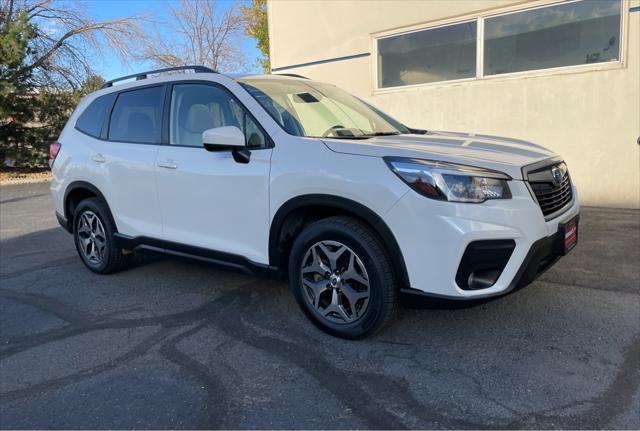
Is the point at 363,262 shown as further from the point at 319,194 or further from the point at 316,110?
the point at 316,110

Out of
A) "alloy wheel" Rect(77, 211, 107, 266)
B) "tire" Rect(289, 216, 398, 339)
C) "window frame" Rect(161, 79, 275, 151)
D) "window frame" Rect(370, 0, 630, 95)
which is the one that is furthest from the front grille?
"window frame" Rect(370, 0, 630, 95)

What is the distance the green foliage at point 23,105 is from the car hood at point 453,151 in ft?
49.6

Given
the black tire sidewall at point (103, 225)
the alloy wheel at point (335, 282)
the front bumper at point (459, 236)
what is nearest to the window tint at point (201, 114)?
the alloy wheel at point (335, 282)

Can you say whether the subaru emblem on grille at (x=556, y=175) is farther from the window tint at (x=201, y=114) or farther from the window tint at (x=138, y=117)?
the window tint at (x=138, y=117)

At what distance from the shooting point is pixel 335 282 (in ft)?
10.6

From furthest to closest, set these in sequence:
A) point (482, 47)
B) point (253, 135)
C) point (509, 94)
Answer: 1. point (482, 47)
2. point (509, 94)
3. point (253, 135)

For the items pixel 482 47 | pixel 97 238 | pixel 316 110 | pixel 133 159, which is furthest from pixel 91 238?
pixel 482 47

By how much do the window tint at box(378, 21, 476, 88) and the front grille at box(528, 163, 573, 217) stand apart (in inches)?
211

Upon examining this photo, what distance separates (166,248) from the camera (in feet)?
13.8

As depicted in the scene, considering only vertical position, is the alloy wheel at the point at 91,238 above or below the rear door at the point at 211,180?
below

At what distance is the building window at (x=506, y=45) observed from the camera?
280 inches

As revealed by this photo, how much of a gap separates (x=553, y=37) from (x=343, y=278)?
6226 millimetres

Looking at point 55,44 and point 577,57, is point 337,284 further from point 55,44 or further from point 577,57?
point 55,44

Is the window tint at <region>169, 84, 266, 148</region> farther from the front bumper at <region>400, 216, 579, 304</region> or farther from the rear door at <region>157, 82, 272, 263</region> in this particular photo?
the front bumper at <region>400, 216, 579, 304</region>
